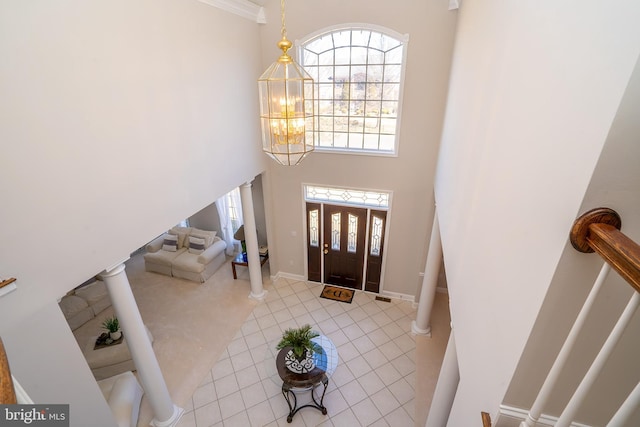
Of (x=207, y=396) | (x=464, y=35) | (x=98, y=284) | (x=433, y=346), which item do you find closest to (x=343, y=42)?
(x=464, y=35)

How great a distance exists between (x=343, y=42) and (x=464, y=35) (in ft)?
6.90

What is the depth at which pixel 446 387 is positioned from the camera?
3.06 metres

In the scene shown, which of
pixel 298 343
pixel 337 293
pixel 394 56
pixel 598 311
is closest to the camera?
pixel 598 311

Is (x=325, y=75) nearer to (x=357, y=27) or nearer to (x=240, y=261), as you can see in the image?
(x=357, y=27)

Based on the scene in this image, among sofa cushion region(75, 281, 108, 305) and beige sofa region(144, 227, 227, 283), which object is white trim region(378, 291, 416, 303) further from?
sofa cushion region(75, 281, 108, 305)

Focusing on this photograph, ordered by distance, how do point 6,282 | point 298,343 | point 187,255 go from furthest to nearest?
point 187,255 → point 298,343 → point 6,282

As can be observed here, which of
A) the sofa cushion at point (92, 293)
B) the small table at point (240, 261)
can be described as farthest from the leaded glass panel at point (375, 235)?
the sofa cushion at point (92, 293)

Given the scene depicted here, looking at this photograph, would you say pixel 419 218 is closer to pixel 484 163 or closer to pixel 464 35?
pixel 464 35

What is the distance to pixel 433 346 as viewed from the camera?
5152 mm

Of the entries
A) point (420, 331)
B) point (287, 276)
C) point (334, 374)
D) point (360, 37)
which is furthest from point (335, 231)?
point (360, 37)

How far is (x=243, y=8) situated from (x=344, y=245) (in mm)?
4372

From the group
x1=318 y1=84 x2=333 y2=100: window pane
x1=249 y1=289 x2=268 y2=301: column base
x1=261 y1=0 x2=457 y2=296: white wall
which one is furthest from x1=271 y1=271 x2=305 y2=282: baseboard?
x1=318 y1=84 x2=333 y2=100: window pane

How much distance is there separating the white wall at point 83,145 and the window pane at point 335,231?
2971 millimetres

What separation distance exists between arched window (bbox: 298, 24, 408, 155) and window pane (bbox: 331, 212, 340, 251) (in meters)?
1.37
